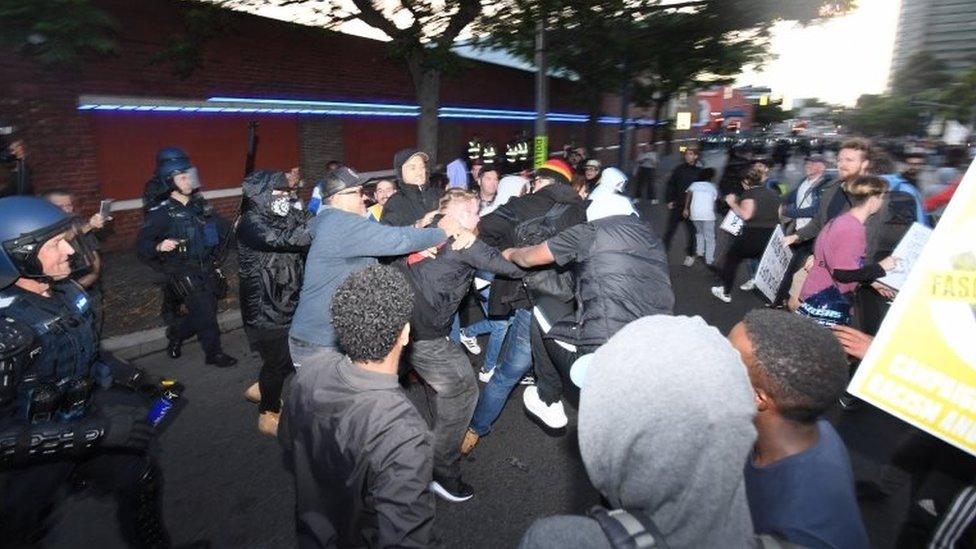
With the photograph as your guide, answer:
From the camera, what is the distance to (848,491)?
1.50 meters

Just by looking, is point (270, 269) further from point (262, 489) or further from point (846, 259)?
point (846, 259)

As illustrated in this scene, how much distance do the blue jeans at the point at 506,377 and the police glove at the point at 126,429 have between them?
7.15ft

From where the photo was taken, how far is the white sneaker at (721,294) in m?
7.87

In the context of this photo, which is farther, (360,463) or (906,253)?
(906,253)

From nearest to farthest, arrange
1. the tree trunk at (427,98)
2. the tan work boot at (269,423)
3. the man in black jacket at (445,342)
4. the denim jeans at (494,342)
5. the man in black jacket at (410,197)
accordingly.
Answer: the man in black jacket at (445,342)
the tan work boot at (269,423)
the man in black jacket at (410,197)
the denim jeans at (494,342)
the tree trunk at (427,98)

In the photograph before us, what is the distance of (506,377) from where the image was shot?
4.09 metres

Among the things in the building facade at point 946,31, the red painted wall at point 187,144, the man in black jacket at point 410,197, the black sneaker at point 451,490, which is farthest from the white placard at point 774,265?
the building facade at point 946,31

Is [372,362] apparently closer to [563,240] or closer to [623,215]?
[563,240]

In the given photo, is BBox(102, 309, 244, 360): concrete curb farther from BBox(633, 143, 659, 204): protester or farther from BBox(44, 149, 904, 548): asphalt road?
BBox(633, 143, 659, 204): protester

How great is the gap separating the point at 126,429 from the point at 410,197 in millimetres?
3187

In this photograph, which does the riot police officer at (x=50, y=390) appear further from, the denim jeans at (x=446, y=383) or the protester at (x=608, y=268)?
the protester at (x=608, y=268)

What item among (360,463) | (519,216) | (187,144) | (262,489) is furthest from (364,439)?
(187,144)

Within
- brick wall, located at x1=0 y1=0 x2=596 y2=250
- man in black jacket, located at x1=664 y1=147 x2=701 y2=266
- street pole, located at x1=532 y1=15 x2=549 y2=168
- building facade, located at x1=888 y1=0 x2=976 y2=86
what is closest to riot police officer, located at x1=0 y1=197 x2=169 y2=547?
brick wall, located at x1=0 y1=0 x2=596 y2=250

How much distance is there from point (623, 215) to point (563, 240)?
375mm
